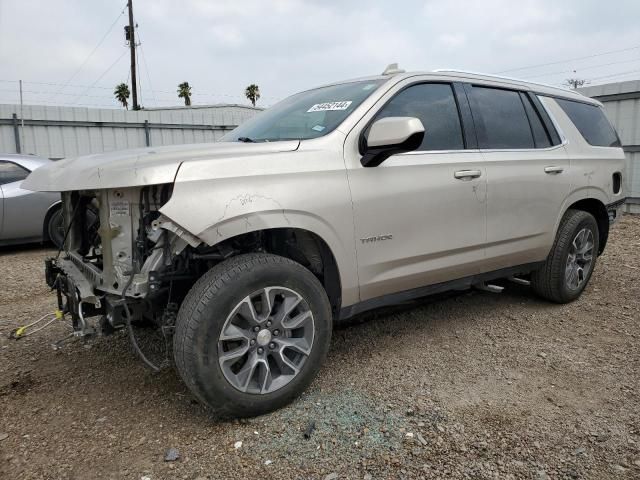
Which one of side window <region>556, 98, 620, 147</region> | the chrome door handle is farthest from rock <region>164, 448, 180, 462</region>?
side window <region>556, 98, 620, 147</region>

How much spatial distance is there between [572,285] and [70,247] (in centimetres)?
402

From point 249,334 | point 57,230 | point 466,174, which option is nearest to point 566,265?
point 466,174

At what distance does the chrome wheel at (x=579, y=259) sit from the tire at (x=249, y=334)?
8.68ft

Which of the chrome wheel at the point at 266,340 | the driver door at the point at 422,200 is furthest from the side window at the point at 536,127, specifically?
the chrome wheel at the point at 266,340

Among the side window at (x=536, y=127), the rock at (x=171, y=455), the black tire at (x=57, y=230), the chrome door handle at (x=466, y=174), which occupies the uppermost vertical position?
the side window at (x=536, y=127)

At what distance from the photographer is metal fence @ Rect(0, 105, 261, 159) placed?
11125 millimetres

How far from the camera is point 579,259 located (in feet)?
14.6

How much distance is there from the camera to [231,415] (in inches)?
99.2

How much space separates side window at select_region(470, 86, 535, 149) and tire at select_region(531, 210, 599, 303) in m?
0.83

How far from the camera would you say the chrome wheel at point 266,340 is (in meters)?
2.47

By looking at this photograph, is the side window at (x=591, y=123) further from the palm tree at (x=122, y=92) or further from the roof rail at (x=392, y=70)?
the palm tree at (x=122, y=92)

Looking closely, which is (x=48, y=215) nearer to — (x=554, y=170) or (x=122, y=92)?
(x=554, y=170)

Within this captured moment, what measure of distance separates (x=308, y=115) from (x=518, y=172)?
5.36 feet

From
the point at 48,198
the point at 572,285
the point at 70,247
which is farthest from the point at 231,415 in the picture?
the point at 48,198
